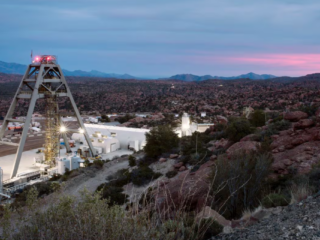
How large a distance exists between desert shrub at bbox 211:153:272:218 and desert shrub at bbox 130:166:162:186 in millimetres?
6403

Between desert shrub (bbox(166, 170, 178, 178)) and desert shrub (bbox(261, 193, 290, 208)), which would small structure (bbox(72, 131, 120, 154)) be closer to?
desert shrub (bbox(166, 170, 178, 178))

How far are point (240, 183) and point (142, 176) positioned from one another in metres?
7.68

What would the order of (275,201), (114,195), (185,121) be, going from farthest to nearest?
(185,121) → (114,195) → (275,201)

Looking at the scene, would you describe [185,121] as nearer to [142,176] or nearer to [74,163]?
[74,163]

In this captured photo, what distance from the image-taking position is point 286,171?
10203mm

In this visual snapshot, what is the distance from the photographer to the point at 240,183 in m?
8.09

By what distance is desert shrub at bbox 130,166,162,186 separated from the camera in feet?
47.1

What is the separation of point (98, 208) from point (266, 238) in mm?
2480

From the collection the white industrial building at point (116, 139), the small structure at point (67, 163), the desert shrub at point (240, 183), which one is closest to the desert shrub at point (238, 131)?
the desert shrub at point (240, 183)

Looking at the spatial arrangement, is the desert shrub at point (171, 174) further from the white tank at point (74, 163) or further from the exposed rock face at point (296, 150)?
the white tank at point (74, 163)

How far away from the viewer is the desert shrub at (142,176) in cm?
1437

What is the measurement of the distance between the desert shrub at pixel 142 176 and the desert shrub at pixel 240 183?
640 centimetres

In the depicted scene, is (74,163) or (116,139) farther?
(116,139)

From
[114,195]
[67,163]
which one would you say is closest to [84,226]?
[114,195]
